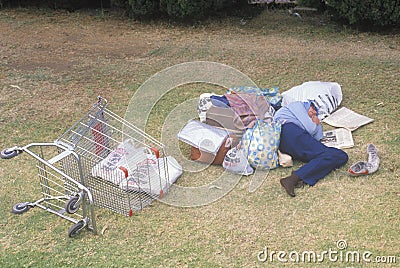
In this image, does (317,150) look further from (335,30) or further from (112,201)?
(335,30)

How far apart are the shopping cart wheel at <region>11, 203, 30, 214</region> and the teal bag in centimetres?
172

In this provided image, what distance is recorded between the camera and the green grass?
12.3 feet

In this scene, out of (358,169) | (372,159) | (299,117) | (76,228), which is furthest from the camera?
(299,117)

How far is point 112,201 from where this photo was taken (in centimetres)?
420

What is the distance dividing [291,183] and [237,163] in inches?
18.7

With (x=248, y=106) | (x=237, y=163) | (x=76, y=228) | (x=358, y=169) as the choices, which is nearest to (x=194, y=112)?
(x=248, y=106)

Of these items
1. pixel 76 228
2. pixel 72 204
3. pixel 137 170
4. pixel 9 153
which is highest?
pixel 9 153

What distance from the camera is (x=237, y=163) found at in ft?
14.8

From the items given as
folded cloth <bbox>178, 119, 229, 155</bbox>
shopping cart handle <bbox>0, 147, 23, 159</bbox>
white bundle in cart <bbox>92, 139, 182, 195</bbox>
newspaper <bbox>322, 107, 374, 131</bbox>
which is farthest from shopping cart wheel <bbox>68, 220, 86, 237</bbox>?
newspaper <bbox>322, 107, 374, 131</bbox>

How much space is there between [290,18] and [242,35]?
3.38 ft

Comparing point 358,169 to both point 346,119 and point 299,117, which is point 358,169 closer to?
point 299,117

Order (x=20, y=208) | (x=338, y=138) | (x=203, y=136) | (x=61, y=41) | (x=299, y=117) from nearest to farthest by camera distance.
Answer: (x=20, y=208), (x=203, y=136), (x=299, y=117), (x=338, y=138), (x=61, y=41)

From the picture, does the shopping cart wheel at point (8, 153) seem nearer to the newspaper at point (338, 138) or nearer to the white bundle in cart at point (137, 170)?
the white bundle in cart at point (137, 170)

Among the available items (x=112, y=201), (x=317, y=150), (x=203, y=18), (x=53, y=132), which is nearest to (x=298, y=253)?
(x=317, y=150)
